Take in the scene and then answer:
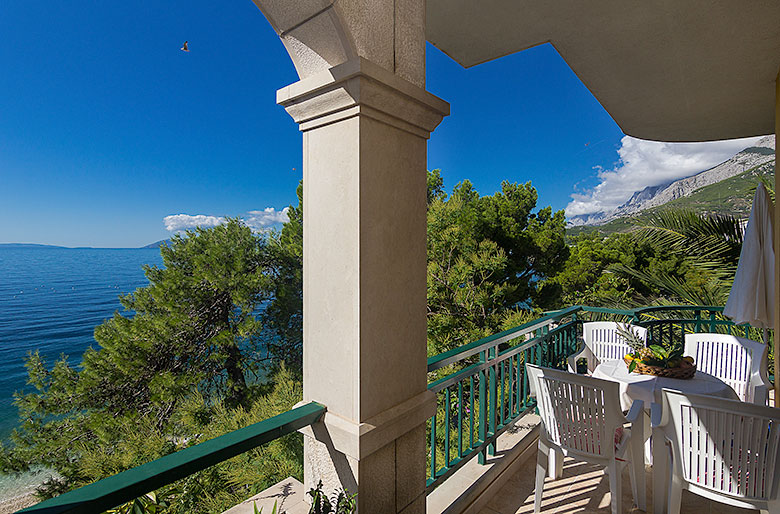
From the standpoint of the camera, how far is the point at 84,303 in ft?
64.1

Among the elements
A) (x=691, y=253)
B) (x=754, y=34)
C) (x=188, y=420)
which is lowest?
(x=188, y=420)

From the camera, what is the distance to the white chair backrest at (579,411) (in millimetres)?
1726

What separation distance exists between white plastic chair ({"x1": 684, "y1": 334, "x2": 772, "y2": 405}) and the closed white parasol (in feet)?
1.01

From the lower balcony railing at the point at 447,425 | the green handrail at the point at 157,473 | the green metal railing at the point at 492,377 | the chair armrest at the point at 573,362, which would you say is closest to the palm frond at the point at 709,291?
the lower balcony railing at the point at 447,425

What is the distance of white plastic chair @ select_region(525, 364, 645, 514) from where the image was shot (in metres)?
1.73

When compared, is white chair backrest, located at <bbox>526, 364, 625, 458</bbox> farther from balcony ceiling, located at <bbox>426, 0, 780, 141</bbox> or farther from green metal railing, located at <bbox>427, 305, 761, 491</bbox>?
balcony ceiling, located at <bbox>426, 0, 780, 141</bbox>

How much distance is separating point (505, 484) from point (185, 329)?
10493 mm

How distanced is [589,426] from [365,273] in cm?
137

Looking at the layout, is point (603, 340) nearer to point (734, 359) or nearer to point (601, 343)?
point (601, 343)

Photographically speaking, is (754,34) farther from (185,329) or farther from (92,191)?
(92,191)

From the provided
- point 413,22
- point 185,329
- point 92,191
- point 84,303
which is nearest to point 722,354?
point 413,22

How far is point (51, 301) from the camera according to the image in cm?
1973

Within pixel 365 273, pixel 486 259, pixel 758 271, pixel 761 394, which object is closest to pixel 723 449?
pixel 761 394

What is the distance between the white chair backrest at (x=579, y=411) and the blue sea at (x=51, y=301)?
13.5 meters
